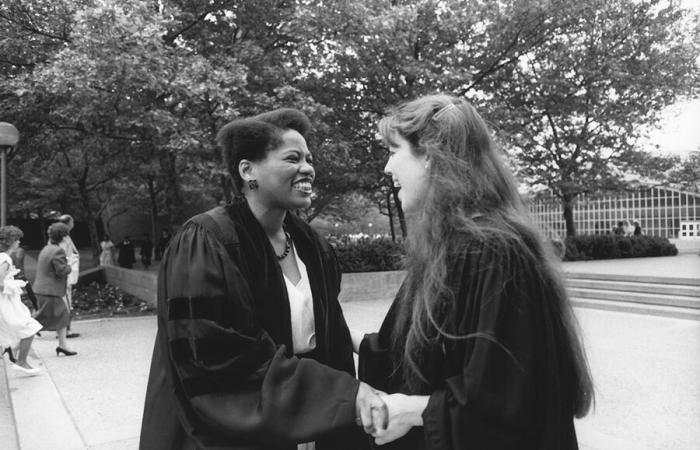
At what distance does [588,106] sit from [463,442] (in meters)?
18.8

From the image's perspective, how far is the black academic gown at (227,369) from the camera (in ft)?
4.86

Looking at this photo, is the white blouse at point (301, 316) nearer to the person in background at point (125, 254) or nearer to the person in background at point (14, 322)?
the person in background at point (14, 322)

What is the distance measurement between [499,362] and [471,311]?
0.14 m

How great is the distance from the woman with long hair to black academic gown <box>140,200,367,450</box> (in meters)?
0.20

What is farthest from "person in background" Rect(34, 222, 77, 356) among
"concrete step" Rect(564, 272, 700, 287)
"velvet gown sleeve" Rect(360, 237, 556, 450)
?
"concrete step" Rect(564, 272, 700, 287)

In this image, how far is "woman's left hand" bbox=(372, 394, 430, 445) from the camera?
56.7 inches

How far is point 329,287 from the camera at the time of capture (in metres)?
2.14

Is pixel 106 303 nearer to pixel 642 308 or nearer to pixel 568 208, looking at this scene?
pixel 642 308

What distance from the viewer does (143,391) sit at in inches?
218

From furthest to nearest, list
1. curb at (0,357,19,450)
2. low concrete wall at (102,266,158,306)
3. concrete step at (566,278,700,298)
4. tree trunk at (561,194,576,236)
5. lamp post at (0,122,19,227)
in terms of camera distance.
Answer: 1. tree trunk at (561,194,576,236)
2. low concrete wall at (102,266,158,306)
3. concrete step at (566,278,700,298)
4. lamp post at (0,122,19,227)
5. curb at (0,357,19,450)

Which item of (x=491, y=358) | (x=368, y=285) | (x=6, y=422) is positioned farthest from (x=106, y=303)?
(x=491, y=358)

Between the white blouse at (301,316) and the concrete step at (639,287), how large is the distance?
30.5 feet

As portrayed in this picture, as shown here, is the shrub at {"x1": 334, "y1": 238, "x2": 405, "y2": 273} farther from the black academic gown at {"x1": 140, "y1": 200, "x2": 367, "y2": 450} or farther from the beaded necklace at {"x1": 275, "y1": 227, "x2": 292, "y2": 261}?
the black academic gown at {"x1": 140, "y1": 200, "x2": 367, "y2": 450}

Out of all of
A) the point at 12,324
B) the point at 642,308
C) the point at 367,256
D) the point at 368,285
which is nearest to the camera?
the point at 12,324
